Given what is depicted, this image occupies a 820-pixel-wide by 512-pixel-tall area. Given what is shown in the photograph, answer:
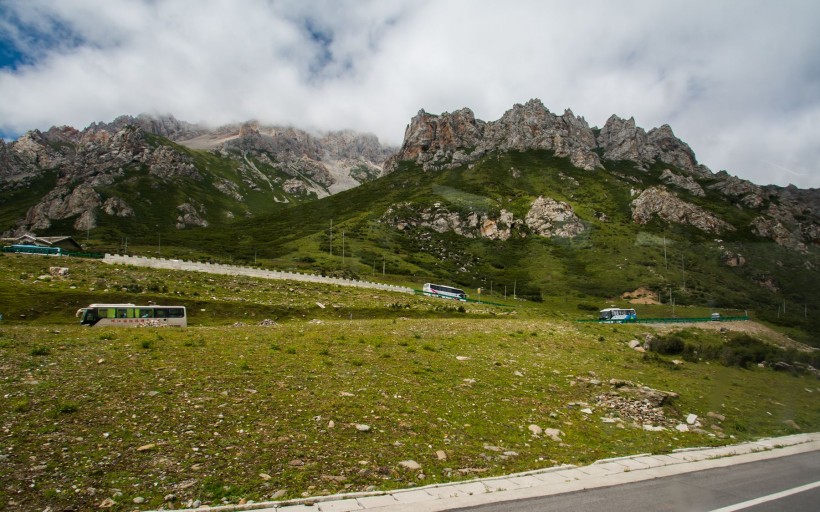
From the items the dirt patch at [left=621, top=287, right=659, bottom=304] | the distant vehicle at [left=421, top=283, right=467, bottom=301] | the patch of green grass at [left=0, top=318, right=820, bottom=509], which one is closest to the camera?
the patch of green grass at [left=0, top=318, right=820, bottom=509]

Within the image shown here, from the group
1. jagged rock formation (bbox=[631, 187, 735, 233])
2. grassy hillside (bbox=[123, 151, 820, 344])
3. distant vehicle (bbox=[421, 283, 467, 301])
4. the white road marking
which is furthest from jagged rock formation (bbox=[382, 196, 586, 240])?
the white road marking

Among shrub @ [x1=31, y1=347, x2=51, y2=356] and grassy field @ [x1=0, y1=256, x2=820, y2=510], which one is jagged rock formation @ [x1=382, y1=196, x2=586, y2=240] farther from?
shrub @ [x1=31, y1=347, x2=51, y2=356]

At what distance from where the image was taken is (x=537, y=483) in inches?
463

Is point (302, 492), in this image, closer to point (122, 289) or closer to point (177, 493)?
point (177, 493)

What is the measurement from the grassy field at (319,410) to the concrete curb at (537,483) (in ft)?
1.97

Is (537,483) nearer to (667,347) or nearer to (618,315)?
(667,347)

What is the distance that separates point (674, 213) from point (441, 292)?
512 feet

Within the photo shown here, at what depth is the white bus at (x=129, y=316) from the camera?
35.2 m

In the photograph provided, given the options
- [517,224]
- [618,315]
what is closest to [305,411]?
[618,315]

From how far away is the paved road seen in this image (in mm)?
10453

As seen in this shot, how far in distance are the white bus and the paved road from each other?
37.1 meters

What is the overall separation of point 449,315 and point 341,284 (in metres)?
26.2

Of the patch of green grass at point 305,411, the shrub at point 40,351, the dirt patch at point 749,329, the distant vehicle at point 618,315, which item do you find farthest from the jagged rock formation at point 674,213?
the shrub at point 40,351

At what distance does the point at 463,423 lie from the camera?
15.9 metres
